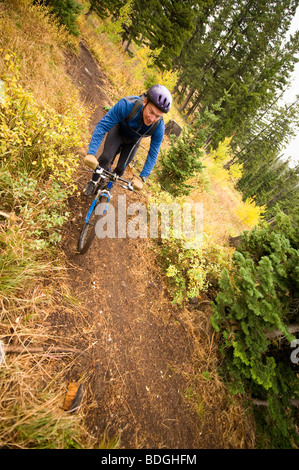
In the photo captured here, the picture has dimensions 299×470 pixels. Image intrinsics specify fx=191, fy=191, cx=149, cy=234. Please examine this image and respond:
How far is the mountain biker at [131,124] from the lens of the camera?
3.29 meters

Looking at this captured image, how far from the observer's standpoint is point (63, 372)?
258 centimetres

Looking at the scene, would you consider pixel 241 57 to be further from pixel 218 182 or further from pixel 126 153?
pixel 126 153

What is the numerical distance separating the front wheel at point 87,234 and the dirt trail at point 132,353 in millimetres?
190

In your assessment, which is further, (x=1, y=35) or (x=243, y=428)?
(x=1, y=35)

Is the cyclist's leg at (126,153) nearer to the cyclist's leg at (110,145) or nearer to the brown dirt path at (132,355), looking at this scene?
the cyclist's leg at (110,145)

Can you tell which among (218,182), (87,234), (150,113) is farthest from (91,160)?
(218,182)

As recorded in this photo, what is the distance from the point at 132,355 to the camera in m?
3.55

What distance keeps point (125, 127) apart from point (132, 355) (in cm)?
438

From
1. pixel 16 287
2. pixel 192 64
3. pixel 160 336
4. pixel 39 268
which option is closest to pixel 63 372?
pixel 16 287

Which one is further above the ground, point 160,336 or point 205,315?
point 205,315

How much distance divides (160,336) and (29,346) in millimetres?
2612

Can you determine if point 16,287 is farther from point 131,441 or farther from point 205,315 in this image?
point 205,315

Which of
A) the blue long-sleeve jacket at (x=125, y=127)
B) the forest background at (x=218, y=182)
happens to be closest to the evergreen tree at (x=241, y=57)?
the forest background at (x=218, y=182)

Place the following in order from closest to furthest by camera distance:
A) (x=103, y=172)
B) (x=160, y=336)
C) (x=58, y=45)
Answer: (x=103, y=172), (x=160, y=336), (x=58, y=45)
